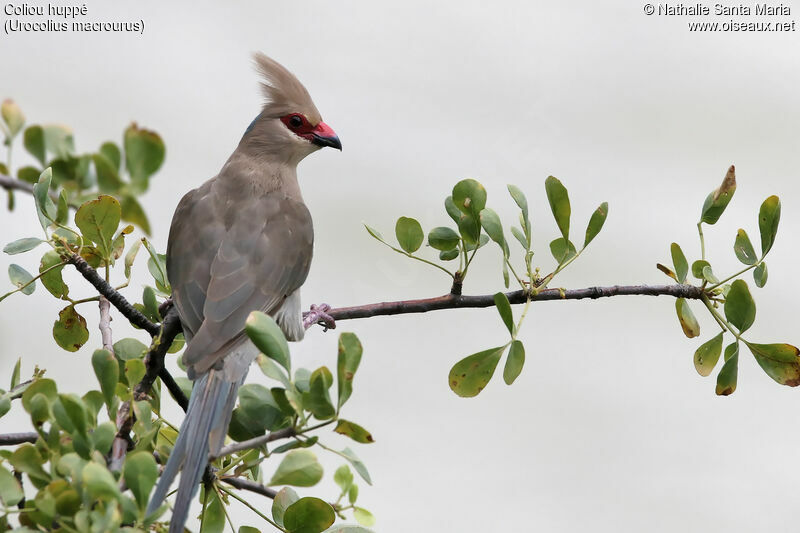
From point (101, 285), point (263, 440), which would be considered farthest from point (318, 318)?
point (263, 440)

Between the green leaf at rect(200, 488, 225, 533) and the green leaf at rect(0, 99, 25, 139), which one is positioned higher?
the green leaf at rect(0, 99, 25, 139)

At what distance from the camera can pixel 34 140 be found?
197 centimetres

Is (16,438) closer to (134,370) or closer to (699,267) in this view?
(134,370)

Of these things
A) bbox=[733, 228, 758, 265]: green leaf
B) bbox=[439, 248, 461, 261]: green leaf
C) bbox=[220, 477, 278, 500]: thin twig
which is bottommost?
bbox=[220, 477, 278, 500]: thin twig

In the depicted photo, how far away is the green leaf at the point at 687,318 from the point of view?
185cm

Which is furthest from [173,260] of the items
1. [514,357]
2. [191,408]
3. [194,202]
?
[514,357]

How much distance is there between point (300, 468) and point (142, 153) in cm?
83

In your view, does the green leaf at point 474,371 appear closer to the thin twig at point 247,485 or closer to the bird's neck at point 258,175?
the thin twig at point 247,485

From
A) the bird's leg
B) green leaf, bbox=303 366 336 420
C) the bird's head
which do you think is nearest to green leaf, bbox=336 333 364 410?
green leaf, bbox=303 366 336 420

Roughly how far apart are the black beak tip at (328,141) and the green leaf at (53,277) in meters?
1.55

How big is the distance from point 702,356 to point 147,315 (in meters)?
1.13

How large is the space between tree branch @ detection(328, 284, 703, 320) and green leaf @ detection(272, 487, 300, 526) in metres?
0.38

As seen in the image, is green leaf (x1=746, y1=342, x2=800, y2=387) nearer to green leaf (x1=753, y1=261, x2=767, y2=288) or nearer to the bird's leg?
green leaf (x1=753, y1=261, x2=767, y2=288)

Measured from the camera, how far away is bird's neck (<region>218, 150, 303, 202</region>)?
2.92 metres
